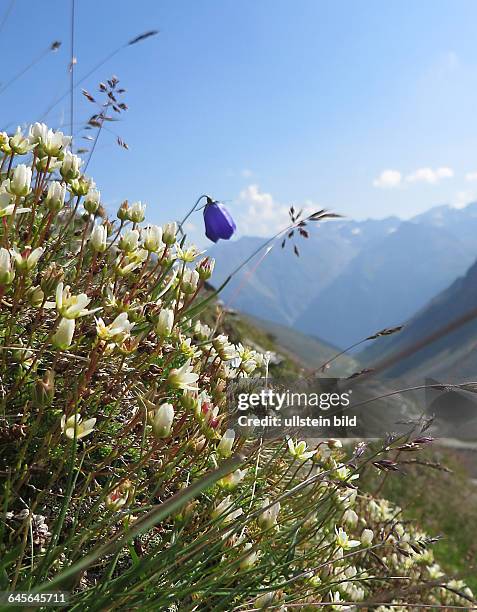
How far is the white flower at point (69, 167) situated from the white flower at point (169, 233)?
1.89ft

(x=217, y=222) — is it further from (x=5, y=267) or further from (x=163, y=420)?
(x=163, y=420)

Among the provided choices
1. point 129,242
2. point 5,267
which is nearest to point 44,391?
point 5,267

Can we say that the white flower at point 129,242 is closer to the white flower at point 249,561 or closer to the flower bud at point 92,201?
the flower bud at point 92,201

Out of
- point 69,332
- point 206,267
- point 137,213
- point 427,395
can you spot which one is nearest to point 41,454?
point 69,332

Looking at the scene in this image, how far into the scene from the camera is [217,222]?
3891 mm

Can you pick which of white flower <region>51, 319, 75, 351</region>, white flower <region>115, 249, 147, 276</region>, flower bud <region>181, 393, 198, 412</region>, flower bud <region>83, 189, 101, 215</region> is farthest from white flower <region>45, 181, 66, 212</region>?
flower bud <region>181, 393, 198, 412</region>

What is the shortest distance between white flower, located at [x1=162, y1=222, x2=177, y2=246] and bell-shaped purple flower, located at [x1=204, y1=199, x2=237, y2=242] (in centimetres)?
74

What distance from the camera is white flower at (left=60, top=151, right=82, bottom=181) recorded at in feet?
9.46

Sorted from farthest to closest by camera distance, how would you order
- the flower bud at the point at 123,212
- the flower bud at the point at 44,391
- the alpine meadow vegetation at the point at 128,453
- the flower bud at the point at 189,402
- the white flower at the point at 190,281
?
the flower bud at the point at 123,212 < the white flower at the point at 190,281 < the flower bud at the point at 189,402 < the alpine meadow vegetation at the point at 128,453 < the flower bud at the point at 44,391

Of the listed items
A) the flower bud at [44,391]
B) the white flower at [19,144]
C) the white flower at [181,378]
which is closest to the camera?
the flower bud at [44,391]

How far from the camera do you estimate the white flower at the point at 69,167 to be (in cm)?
288

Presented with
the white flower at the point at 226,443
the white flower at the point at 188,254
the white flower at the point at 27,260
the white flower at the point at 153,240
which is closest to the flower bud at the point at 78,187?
the white flower at the point at 153,240

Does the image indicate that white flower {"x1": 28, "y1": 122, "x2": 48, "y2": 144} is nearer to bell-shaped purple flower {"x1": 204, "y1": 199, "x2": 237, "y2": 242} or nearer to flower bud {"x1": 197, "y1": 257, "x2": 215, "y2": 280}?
flower bud {"x1": 197, "y1": 257, "x2": 215, "y2": 280}

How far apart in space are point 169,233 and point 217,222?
33.0 inches
